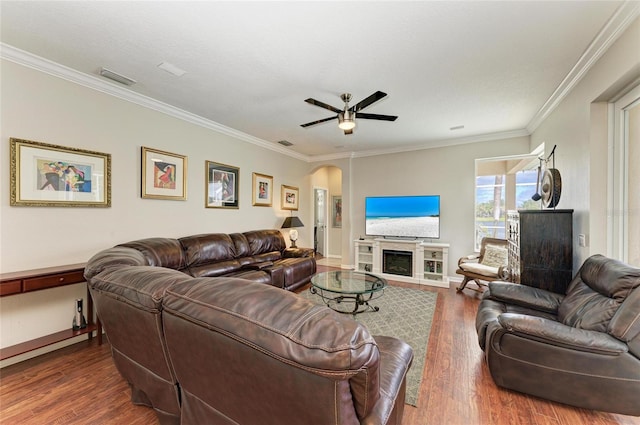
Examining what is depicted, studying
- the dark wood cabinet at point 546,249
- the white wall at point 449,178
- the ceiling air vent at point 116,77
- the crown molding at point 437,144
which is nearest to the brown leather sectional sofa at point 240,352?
the ceiling air vent at point 116,77

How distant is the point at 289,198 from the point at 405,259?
9.25 feet

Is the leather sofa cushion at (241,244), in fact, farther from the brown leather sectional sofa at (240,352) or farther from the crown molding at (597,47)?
the crown molding at (597,47)

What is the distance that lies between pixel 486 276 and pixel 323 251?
4.59m

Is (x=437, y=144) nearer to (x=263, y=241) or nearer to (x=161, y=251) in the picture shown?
(x=263, y=241)

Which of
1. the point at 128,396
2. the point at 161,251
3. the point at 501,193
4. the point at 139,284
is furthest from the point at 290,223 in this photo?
the point at 501,193

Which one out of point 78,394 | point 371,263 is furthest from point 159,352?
point 371,263

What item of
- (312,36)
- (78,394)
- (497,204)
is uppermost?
(312,36)

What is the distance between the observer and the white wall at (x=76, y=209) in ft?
7.40

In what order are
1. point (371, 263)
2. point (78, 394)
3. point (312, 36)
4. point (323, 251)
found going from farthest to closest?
point (323, 251) < point (371, 263) < point (312, 36) < point (78, 394)

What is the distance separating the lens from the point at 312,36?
80.5 inches

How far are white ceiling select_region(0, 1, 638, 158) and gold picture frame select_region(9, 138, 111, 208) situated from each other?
2.81ft

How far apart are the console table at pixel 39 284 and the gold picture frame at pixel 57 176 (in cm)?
65

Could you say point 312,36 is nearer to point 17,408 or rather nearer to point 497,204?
point 17,408

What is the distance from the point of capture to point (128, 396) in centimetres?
185
